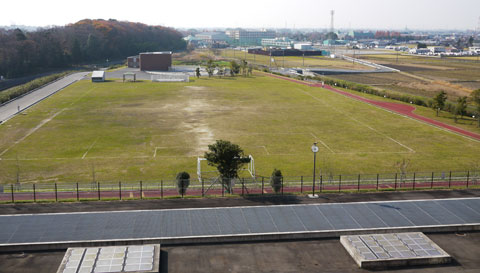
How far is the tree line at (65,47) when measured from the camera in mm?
115312

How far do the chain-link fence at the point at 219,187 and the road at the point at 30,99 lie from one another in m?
32.3

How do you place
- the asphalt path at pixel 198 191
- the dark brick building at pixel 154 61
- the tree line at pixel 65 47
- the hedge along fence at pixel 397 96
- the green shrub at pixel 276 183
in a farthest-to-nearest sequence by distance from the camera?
the dark brick building at pixel 154 61
the tree line at pixel 65 47
the hedge along fence at pixel 397 96
the green shrub at pixel 276 183
the asphalt path at pixel 198 191

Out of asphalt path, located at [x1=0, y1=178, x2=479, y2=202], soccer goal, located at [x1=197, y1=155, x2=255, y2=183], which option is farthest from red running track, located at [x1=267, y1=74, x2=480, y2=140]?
soccer goal, located at [x1=197, y1=155, x2=255, y2=183]

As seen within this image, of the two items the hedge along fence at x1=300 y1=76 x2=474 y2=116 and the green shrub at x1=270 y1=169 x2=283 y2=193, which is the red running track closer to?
the hedge along fence at x1=300 y1=76 x2=474 y2=116

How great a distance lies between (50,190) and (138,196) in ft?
22.0

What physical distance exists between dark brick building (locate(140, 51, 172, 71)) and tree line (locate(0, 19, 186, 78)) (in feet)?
99.4

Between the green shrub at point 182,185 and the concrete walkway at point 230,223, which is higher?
the green shrub at point 182,185

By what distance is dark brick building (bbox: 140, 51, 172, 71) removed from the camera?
12519 cm

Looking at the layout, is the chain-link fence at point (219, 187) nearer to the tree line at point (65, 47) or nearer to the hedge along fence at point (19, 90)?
the hedge along fence at point (19, 90)

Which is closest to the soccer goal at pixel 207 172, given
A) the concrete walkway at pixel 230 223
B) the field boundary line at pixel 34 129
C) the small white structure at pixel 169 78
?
the concrete walkway at pixel 230 223

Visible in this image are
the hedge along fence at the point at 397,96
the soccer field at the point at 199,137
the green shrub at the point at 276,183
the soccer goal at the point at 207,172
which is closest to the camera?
the green shrub at the point at 276,183

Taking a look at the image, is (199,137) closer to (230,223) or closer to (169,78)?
(230,223)

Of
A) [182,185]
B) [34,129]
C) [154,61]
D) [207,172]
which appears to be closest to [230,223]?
[182,185]

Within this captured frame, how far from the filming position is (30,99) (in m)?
74.1
